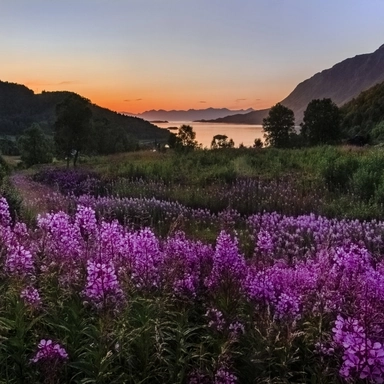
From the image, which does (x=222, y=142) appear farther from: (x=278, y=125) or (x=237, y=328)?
(x=237, y=328)

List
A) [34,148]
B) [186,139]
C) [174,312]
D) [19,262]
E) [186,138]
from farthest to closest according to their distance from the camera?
[34,148]
[186,138]
[186,139]
[19,262]
[174,312]

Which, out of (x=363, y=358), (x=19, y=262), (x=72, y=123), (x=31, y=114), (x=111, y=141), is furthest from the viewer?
(x=31, y=114)

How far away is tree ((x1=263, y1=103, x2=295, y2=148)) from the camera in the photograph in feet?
192

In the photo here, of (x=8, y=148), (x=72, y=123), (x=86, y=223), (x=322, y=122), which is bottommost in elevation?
(x=8, y=148)

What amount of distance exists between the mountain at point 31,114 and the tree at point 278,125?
5712 centimetres

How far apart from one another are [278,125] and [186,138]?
92.3ft

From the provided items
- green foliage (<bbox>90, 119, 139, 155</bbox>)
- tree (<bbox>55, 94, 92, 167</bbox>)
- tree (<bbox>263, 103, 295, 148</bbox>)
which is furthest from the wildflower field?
green foliage (<bbox>90, 119, 139, 155</bbox>)

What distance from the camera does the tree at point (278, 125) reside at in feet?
192

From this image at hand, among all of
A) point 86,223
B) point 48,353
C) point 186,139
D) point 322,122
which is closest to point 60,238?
point 86,223

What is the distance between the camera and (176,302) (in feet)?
13.2

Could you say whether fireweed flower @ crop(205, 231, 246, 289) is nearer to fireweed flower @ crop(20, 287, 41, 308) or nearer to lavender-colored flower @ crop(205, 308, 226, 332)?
lavender-colored flower @ crop(205, 308, 226, 332)

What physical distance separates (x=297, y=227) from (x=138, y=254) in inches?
181

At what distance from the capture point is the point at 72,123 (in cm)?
2888

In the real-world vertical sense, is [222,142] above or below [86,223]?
below
